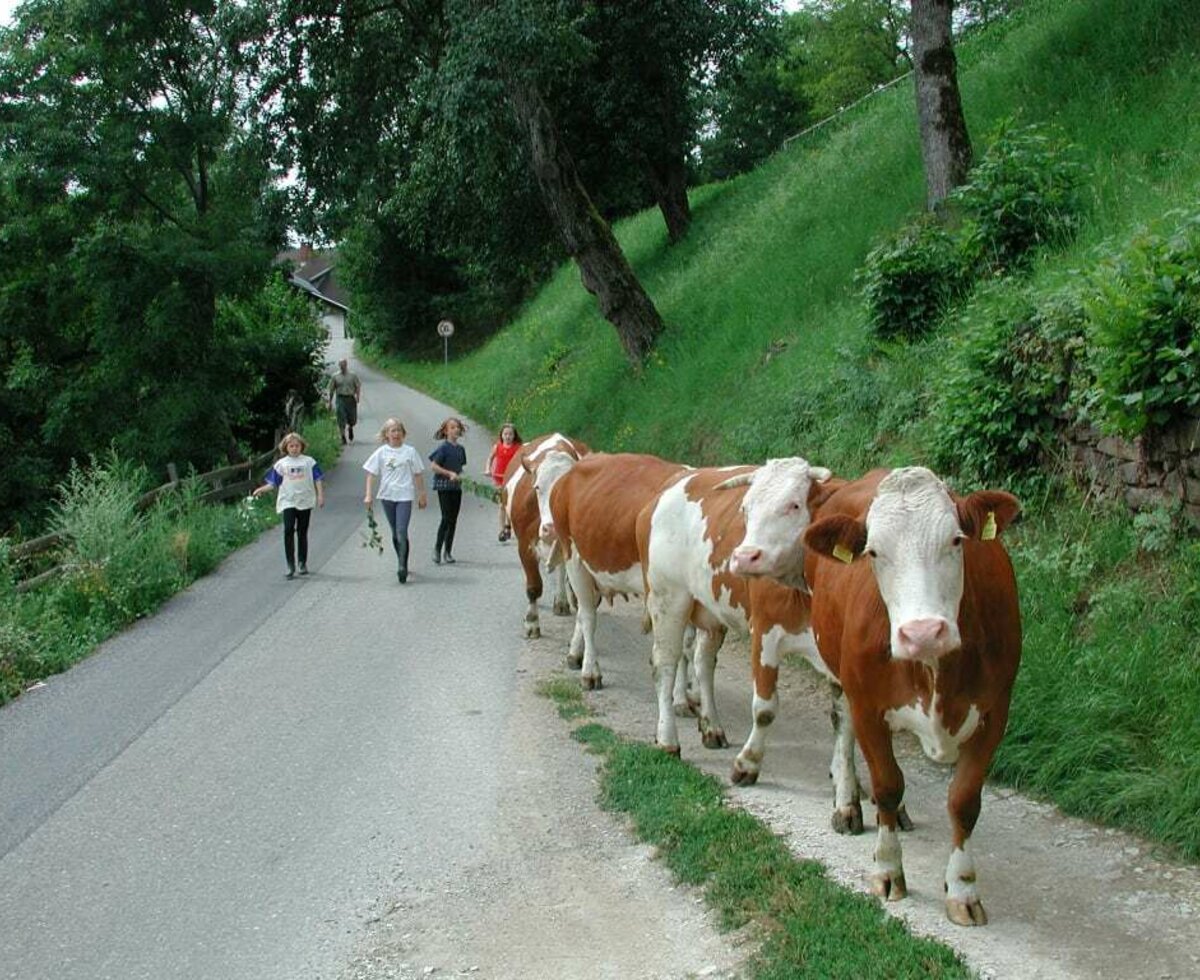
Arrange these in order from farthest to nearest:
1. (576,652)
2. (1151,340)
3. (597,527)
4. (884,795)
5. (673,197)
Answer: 1. (673,197)
2. (576,652)
3. (597,527)
4. (1151,340)
5. (884,795)

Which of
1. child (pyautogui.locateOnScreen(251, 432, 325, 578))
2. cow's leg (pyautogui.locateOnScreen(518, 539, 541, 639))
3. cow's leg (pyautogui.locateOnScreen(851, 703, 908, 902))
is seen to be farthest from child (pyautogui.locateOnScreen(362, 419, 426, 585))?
cow's leg (pyautogui.locateOnScreen(851, 703, 908, 902))

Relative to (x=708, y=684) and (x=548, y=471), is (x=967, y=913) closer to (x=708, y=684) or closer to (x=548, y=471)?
(x=708, y=684)

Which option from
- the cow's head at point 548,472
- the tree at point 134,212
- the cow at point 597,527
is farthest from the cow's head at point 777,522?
the tree at point 134,212

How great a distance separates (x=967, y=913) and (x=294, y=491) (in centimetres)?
1214

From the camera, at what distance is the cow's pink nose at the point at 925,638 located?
474cm

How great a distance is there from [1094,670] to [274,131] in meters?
19.7

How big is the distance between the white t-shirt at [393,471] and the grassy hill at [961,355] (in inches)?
152

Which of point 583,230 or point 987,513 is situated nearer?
point 987,513

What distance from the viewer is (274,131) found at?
23.0 m

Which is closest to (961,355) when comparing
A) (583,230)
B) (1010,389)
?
(1010,389)

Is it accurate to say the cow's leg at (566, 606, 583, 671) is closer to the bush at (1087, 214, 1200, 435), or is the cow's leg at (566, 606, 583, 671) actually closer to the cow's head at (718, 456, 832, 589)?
the cow's head at (718, 456, 832, 589)

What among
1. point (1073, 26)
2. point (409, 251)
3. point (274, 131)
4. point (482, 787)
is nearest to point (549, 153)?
point (274, 131)

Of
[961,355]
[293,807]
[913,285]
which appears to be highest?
[913,285]

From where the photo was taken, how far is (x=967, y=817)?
525cm
